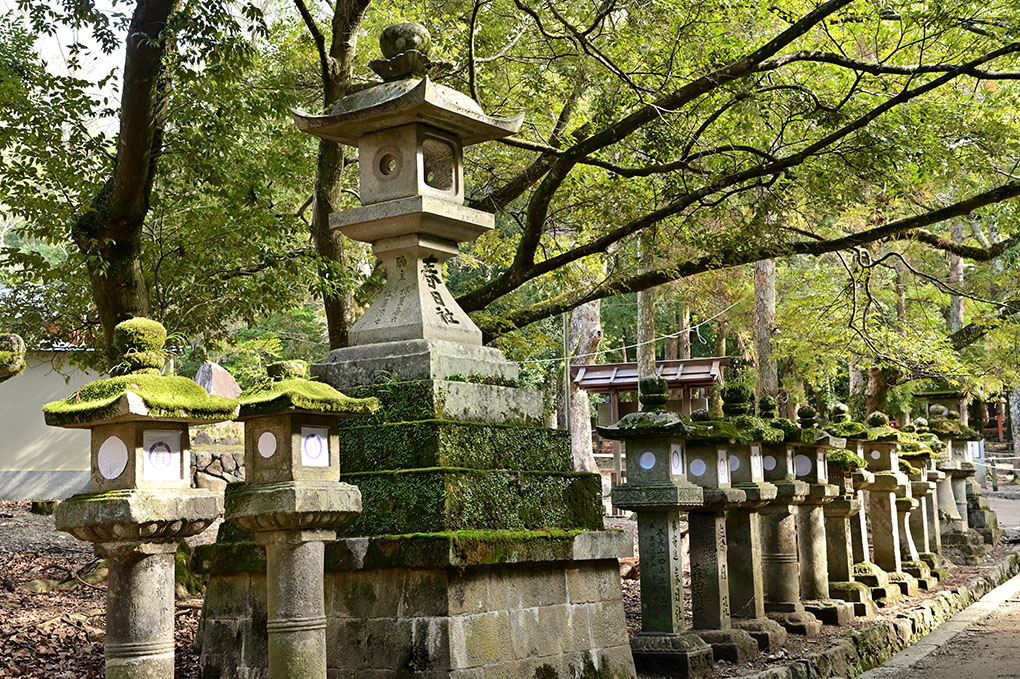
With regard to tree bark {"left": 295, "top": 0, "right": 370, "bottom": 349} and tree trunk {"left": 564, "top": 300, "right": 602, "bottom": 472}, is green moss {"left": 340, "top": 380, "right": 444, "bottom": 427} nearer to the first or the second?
tree bark {"left": 295, "top": 0, "right": 370, "bottom": 349}

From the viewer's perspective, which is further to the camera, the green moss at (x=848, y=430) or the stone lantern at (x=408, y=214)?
the green moss at (x=848, y=430)

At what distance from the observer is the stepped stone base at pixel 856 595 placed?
11.9m

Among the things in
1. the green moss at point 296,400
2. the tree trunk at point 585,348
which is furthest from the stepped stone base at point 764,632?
the tree trunk at point 585,348

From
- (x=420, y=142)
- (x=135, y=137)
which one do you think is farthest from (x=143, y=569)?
(x=135, y=137)

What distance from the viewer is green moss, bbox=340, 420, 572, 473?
6.74 m

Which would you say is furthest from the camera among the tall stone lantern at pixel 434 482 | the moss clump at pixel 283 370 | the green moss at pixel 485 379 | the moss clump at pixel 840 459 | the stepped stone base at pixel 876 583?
the stepped stone base at pixel 876 583

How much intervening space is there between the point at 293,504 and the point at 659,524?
12.5 feet

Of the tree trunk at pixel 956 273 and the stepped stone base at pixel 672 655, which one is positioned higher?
the tree trunk at pixel 956 273

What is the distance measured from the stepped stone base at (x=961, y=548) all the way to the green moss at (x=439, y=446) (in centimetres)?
1411

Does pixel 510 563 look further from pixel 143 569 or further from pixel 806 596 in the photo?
pixel 806 596

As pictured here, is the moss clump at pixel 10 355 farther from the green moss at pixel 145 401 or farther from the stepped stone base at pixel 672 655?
the stepped stone base at pixel 672 655

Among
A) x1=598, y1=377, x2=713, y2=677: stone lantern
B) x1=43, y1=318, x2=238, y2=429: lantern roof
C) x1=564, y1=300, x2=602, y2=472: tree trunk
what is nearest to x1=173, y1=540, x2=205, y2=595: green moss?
x1=598, y1=377, x2=713, y2=677: stone lantern

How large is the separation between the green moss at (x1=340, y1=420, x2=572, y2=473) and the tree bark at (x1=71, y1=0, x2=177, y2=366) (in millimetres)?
2711

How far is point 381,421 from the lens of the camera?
6.98 m
